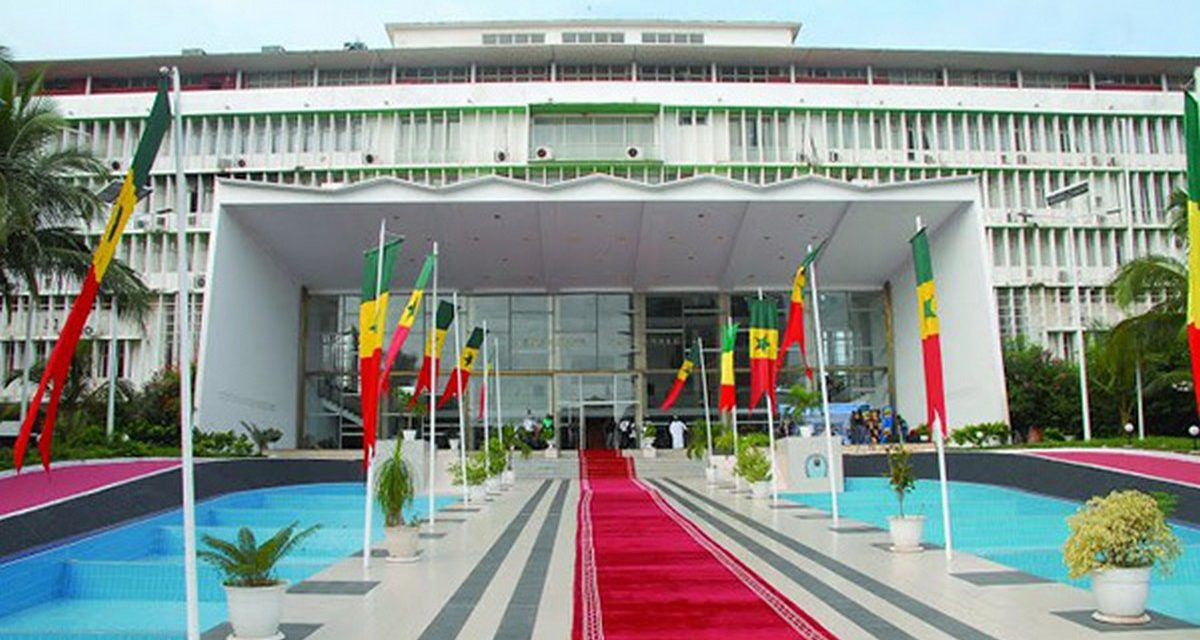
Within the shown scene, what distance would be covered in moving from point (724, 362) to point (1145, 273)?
30.9ft

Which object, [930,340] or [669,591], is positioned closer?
[669,591]

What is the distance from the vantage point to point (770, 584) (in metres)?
8.62

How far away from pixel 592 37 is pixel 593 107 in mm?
7773

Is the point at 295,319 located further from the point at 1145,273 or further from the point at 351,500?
the point at 1145,273

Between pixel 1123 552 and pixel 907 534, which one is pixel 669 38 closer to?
pixel 907 534

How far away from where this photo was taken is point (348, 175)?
124 ft

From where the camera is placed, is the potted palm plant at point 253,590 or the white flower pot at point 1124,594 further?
the white flower pot at point 1124,594

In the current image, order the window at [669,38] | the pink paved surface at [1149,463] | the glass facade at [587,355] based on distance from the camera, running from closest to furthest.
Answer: the pink paved surface at [1149,463] < the glass facade at [587,355] < the window at [669,38]

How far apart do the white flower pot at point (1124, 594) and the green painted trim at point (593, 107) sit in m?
32.6

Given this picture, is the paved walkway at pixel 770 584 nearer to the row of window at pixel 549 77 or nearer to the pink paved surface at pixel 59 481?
the pink paved surface at pixel 59 481

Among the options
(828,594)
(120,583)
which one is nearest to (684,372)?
(120,583)

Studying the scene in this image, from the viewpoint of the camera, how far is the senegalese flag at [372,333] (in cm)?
1008

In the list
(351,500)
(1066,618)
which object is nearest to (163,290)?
(351,500)

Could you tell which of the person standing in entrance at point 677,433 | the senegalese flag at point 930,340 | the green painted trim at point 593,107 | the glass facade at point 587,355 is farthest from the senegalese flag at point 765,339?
the green painted trim at point 593,107
